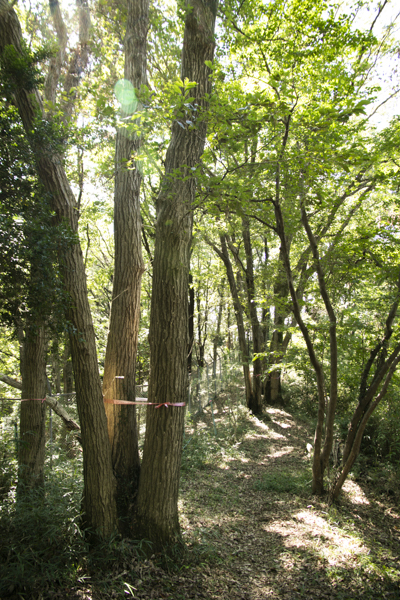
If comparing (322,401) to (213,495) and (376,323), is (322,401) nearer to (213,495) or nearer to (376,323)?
(376,323)

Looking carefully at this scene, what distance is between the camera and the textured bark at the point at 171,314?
3641 mm

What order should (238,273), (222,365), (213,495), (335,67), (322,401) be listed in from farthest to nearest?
(222,365), (238,273), (213,495), (322,401), (335,67)

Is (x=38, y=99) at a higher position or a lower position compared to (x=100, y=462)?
higher

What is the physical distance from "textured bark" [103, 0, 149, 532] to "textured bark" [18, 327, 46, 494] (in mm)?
1012

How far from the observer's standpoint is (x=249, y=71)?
496 centimetres

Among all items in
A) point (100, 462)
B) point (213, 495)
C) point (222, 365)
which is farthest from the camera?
point (222, 365)

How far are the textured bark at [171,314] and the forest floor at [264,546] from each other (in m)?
0.47

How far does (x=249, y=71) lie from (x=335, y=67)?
1.21m

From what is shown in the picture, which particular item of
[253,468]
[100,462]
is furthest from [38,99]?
[253,468]

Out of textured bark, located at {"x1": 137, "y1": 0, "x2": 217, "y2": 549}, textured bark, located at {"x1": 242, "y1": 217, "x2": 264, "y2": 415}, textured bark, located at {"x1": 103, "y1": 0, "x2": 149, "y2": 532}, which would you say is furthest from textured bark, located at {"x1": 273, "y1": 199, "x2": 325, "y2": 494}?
textured bark, located at {"x1": 242, "y1": 217, "x2": 264, "y2": 415}

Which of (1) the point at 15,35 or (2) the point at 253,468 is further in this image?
(2) the point at 253,468

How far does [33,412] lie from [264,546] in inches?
141

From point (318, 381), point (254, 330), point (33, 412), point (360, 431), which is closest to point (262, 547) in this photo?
point (360, 431)

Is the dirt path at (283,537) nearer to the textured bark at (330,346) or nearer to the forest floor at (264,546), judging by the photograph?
the forest floor at (264,546)
